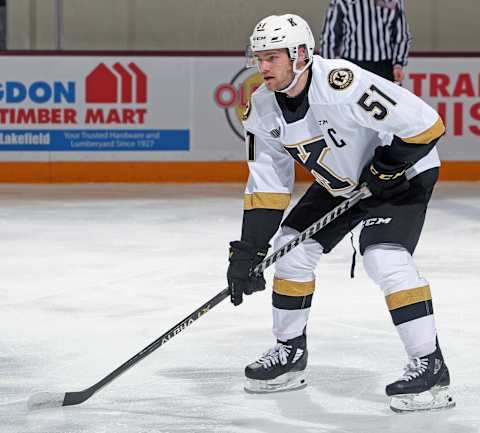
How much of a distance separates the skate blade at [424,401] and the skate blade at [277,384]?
0.26 m

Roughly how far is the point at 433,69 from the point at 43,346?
451 centimetres

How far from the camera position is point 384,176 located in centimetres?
263

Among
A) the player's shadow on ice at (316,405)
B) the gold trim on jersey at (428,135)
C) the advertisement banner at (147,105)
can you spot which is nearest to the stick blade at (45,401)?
the player's shadow on ice at (316,405)

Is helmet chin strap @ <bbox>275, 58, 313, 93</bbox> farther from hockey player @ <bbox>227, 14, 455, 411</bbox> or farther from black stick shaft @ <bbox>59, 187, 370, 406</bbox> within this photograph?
black stick shaft @ <bbox>59, 187, 370, 406</bbox>

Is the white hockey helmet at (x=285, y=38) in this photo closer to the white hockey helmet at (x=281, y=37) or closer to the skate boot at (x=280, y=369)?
the white hockey helmet at (x=281, y=37)

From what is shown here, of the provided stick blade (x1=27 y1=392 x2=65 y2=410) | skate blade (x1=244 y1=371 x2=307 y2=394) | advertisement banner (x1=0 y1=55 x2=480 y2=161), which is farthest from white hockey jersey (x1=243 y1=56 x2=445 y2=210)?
advertisement banner (x1=0 y1=55 x2=480 y2=161)

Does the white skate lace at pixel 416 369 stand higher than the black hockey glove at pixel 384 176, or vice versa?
the black hockey glove at pixel 384 176

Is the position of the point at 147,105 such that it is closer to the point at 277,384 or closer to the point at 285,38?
the point at 277,384

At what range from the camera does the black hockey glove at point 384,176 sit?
2.62 m

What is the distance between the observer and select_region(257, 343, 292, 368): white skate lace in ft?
9.44

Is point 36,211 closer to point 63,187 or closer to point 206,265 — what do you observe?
point 63,187

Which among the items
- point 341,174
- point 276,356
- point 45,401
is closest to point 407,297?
point 341,174

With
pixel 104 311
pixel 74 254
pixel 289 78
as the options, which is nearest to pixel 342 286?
pixel 104 311

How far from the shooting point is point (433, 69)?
24.1 ft
